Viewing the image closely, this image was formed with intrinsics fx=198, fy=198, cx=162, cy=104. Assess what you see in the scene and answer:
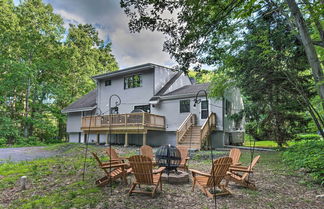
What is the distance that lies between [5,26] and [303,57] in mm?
24087

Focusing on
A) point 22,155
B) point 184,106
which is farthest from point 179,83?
point 22,155

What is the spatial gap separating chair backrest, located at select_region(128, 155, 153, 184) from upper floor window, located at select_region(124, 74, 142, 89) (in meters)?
13.6

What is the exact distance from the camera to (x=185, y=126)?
45.3 ft

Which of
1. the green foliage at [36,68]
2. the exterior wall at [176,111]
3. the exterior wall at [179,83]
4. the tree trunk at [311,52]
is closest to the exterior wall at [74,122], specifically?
the green foliage at [36,68]

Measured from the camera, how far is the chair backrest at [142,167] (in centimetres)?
429

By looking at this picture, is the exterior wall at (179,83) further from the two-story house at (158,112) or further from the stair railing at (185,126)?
the stair railing at (185,126)

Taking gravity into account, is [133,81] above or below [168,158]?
above

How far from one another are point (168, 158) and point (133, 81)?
1316 centimetres

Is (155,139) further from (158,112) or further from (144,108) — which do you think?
(144,108)

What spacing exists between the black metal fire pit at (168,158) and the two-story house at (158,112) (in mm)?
6651

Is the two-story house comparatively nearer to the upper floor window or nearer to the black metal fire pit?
the upper floor window

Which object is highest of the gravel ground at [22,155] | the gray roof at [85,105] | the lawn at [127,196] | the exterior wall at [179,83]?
the exterior wall at [179,83]

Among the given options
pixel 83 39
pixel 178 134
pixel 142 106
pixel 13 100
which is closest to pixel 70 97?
pixel 13 100

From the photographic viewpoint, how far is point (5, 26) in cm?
1883
